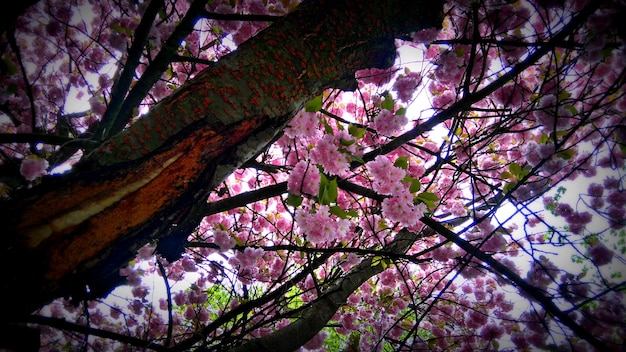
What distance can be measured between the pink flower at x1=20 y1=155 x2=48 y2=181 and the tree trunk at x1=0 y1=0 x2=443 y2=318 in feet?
6.05

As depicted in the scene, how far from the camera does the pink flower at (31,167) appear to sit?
2078mm

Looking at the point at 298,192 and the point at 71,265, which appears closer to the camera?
the point at 71,265

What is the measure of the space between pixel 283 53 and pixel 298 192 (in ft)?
2.49

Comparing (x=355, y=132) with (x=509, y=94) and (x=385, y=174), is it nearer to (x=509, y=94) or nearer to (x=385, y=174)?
(x=385, y=174)

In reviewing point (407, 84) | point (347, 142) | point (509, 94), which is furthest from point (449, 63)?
point (347, 142)

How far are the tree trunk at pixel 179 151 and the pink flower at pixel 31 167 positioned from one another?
1.84 meters

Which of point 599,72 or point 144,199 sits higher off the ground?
point 599,72

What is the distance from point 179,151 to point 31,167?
6.89 feet

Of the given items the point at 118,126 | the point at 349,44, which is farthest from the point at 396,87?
the point at 118,126

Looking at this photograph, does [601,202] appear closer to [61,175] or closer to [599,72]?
[599,72]

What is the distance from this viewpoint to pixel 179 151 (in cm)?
92

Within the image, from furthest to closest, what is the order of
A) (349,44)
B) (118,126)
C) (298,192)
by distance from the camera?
(118,126) < (298,192) < (349,44)

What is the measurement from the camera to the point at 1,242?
0.67 m

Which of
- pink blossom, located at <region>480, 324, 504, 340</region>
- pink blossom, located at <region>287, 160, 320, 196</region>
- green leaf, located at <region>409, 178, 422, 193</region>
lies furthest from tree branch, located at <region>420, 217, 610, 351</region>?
pink blossom, located at <region>480, 324, 504, 340</region>
